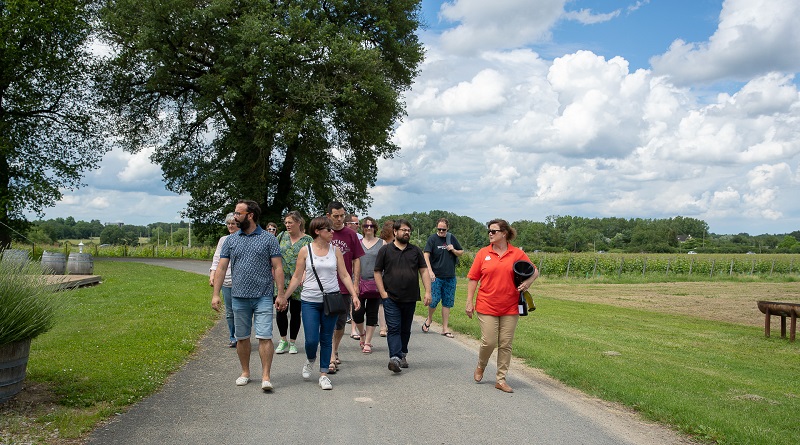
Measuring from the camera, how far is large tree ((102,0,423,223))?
31.3 meters

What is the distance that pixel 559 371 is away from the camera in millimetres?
9164

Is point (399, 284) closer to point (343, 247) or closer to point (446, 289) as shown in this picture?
point (343, 247)

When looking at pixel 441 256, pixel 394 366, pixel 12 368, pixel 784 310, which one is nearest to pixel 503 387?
pixel 394 366

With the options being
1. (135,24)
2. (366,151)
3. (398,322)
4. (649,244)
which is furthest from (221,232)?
(649,244)

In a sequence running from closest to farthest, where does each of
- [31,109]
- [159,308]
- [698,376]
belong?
[698,376] < [159,308] < [31,109]

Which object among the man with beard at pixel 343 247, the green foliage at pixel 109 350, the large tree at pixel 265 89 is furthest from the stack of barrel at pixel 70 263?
the man with beard at pixel 343 247

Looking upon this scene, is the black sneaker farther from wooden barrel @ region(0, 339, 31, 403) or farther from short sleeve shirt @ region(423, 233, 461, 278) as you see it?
wooden barrel @ region(0, 339, 31, 403)

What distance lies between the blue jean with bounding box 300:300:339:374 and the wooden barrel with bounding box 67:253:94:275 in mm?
17424

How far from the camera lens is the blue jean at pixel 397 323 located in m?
8.84

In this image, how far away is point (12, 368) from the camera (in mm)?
6238

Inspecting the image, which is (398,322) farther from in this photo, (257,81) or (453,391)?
(257,81)

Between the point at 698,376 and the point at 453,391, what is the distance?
171 inches

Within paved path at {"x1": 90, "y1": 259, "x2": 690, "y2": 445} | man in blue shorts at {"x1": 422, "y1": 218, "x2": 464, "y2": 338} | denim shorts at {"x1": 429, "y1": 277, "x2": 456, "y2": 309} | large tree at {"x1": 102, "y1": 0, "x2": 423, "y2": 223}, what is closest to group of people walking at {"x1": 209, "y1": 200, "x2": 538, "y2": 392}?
paved path at {"x1": 90, "y1": 259, "x2": 690, "y2": 445}

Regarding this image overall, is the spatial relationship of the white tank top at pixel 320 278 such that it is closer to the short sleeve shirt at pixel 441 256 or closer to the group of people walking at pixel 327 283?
the group of people walking at pixel 327 283
